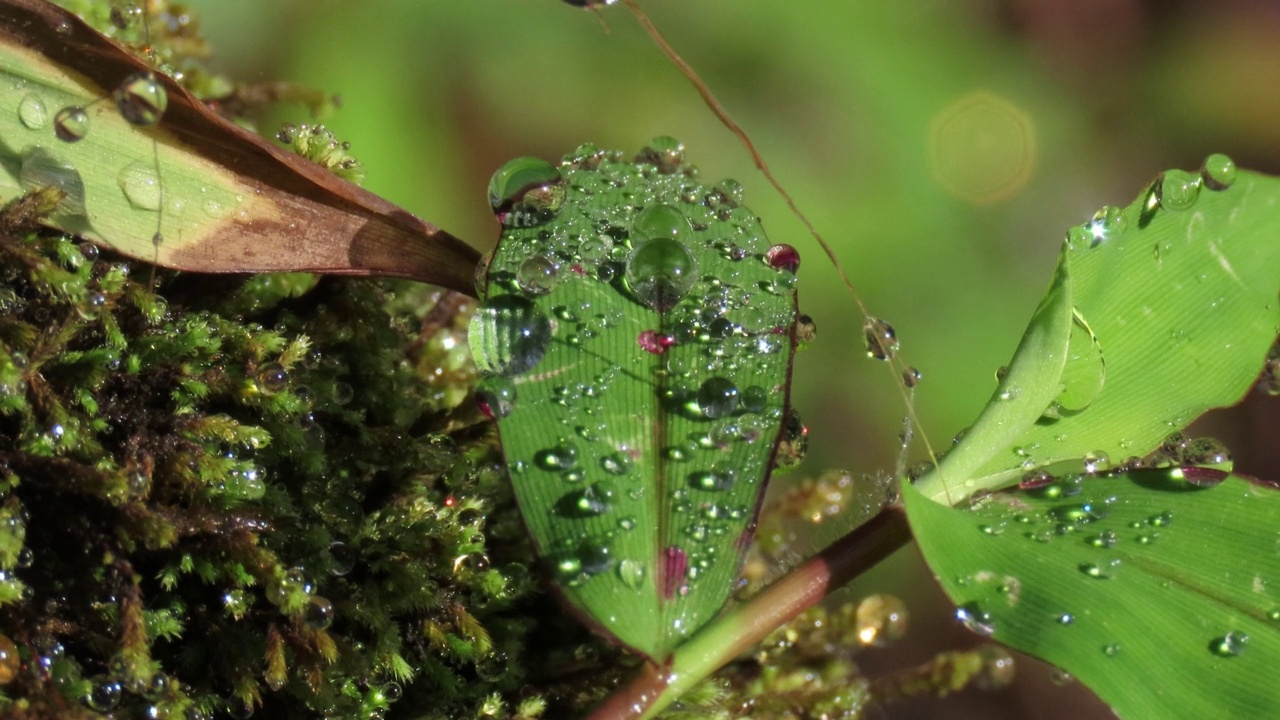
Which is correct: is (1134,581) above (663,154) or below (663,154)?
below

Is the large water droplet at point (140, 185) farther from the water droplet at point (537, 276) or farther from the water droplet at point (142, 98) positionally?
the water droplet at point (537, 276)

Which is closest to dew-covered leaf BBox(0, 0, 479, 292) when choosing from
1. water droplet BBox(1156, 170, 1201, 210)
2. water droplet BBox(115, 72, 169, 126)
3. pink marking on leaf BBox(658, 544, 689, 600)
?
water droplet BBox(115, 72, 169, 126)

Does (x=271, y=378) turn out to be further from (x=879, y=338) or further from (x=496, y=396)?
(x=879, y=338)

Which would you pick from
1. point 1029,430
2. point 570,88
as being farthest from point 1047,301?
point 570,88

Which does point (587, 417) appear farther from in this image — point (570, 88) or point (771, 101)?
point (771, 101)

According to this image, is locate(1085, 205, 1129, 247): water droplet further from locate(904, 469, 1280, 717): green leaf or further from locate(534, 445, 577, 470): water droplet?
locate(534, 445, 577, 470): water droplet

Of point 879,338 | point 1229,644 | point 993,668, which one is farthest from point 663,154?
point 993,668
